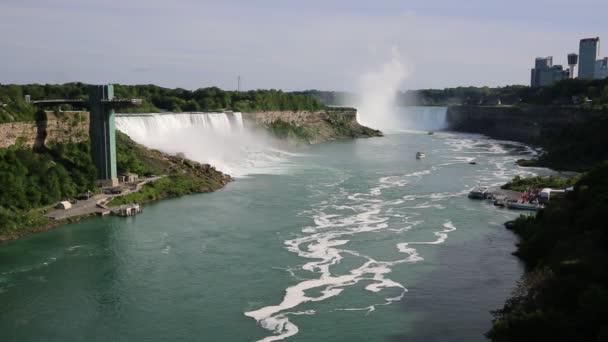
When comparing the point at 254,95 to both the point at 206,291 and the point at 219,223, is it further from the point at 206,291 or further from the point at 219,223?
the point at 206,291

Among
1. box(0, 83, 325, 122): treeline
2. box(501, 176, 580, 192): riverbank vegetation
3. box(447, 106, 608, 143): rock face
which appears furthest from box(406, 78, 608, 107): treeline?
box(501, 176, 580, 192): riverbank vegetation

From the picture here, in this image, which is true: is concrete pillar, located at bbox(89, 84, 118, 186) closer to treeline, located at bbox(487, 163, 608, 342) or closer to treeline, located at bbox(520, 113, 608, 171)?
treeline, located at bbox(487, 163, 608, 342)

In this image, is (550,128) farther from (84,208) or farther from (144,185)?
(84,208)

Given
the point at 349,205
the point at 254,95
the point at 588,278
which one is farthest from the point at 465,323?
the point at 254,95

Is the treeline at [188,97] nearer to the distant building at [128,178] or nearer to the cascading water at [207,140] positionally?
the distant building at [128,178]

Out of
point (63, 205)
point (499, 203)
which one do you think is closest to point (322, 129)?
point (499, 203)
